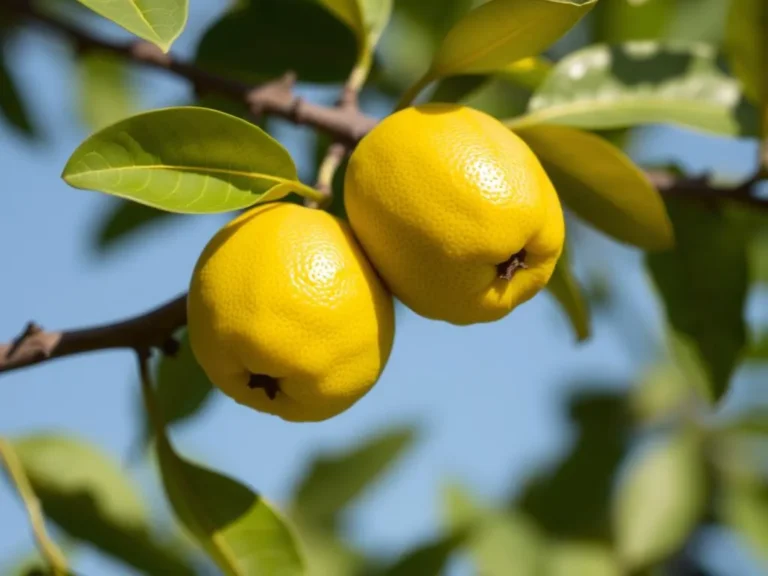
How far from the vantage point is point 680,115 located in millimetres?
1698

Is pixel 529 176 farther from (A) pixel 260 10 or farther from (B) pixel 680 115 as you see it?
(A) pixel 260 10

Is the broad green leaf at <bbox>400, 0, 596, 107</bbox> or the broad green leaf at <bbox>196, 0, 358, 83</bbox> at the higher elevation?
the broad green leaf at <bbox>400, 0, 596, 107</bbox>

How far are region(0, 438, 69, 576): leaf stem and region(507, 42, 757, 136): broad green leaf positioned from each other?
3.21ft

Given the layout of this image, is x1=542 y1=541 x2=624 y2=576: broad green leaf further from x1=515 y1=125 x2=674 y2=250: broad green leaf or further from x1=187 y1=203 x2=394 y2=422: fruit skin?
x1=187 y1=203 x2=394 y2=422: fruit skin

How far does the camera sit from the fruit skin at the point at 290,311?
1.17 m

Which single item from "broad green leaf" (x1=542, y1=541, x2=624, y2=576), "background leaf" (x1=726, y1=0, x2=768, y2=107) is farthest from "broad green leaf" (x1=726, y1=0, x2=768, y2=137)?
"broad green leaf" (x1=542, y1=541, x2=624, y2=576)

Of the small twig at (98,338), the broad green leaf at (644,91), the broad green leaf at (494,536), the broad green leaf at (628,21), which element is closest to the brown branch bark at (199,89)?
the small twig at (98,338)

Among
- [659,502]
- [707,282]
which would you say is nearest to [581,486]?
[659,502]

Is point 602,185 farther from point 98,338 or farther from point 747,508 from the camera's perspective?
point 747,508

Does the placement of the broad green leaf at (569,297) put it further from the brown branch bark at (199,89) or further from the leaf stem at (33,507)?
the leaf stem at (33,507)

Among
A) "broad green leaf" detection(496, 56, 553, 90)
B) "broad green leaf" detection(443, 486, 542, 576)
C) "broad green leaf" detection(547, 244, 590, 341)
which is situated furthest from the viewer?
"broad green leaf" detection(443, 486, 542, 576)

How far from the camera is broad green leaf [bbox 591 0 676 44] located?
7.87ft

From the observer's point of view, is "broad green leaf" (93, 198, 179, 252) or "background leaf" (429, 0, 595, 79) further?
"broad green leaf" (93, 198, 179, 252)

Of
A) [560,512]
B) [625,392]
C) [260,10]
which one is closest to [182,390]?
[260,10]
